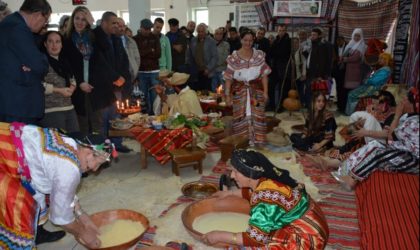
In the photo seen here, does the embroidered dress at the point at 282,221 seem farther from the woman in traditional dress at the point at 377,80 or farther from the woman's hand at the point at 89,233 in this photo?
the woman in traditional dress at the point at 377,80

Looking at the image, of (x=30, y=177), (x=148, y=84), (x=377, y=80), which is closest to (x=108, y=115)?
(x=148, y=84)

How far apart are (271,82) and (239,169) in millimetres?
4846

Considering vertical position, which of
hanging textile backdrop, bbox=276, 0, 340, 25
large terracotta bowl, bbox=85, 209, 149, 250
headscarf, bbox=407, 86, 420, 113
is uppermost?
hanging textile backdrop, bbox=276, 0, 340, 25

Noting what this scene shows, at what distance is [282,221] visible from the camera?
178 cm

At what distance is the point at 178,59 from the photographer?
20.5 feet

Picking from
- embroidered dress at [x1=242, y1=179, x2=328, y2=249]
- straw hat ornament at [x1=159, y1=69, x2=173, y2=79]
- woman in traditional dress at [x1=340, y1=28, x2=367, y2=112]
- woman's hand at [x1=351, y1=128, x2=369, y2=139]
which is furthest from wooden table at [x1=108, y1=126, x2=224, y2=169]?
woman in traditional dress at [x1=340, y1=28, x2=367, y2=112]

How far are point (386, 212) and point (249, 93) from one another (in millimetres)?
2474

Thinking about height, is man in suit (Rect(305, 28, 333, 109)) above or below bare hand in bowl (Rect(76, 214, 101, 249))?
above

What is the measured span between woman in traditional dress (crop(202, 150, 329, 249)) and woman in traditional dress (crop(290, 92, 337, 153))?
240 centimetres

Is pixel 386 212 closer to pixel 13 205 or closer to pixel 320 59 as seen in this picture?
pixel 13 205

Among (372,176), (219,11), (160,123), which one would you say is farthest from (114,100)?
(219,11)

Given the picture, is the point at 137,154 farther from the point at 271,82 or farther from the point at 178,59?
the point at 271,82

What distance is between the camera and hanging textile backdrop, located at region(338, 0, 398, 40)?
6.49 m

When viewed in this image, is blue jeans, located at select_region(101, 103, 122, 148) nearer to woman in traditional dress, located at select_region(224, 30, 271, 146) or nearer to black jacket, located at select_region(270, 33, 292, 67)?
woman in traditional dress, located at select_region(224, 30, 271, 146)
